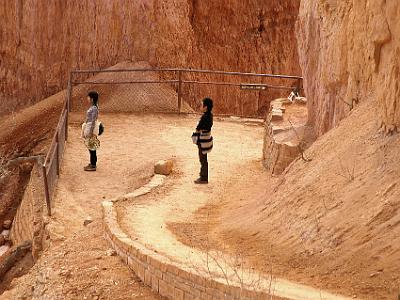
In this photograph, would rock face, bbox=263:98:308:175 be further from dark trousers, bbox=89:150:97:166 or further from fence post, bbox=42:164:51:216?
fence post, bbox=42:164:51:216

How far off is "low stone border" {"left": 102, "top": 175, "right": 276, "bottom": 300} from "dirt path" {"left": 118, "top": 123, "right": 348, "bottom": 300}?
0.39 feet

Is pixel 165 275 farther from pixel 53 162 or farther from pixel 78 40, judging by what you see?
pixel 78 40

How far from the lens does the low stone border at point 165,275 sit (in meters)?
7.92

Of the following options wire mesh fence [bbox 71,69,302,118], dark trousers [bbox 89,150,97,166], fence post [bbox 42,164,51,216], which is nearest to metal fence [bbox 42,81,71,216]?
fence post [bbox 42,164,51,216]

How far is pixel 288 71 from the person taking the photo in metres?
28.3

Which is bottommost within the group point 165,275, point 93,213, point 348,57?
point 93,213

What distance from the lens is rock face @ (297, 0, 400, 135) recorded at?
9.42 metres

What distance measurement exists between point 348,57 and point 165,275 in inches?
192

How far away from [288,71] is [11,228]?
13291 millimetres

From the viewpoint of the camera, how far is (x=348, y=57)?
40.0 ft

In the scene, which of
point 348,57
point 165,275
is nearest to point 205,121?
point 348,57

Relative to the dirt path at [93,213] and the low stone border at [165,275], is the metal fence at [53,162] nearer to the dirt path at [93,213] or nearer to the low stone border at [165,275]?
the dirt path at [93,213]

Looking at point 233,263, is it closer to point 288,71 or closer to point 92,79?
point 92,79

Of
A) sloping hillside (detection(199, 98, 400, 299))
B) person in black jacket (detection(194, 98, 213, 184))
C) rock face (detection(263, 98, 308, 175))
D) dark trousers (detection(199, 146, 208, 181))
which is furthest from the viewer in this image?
dark trousers (detection(199, 146, 208, 181))
